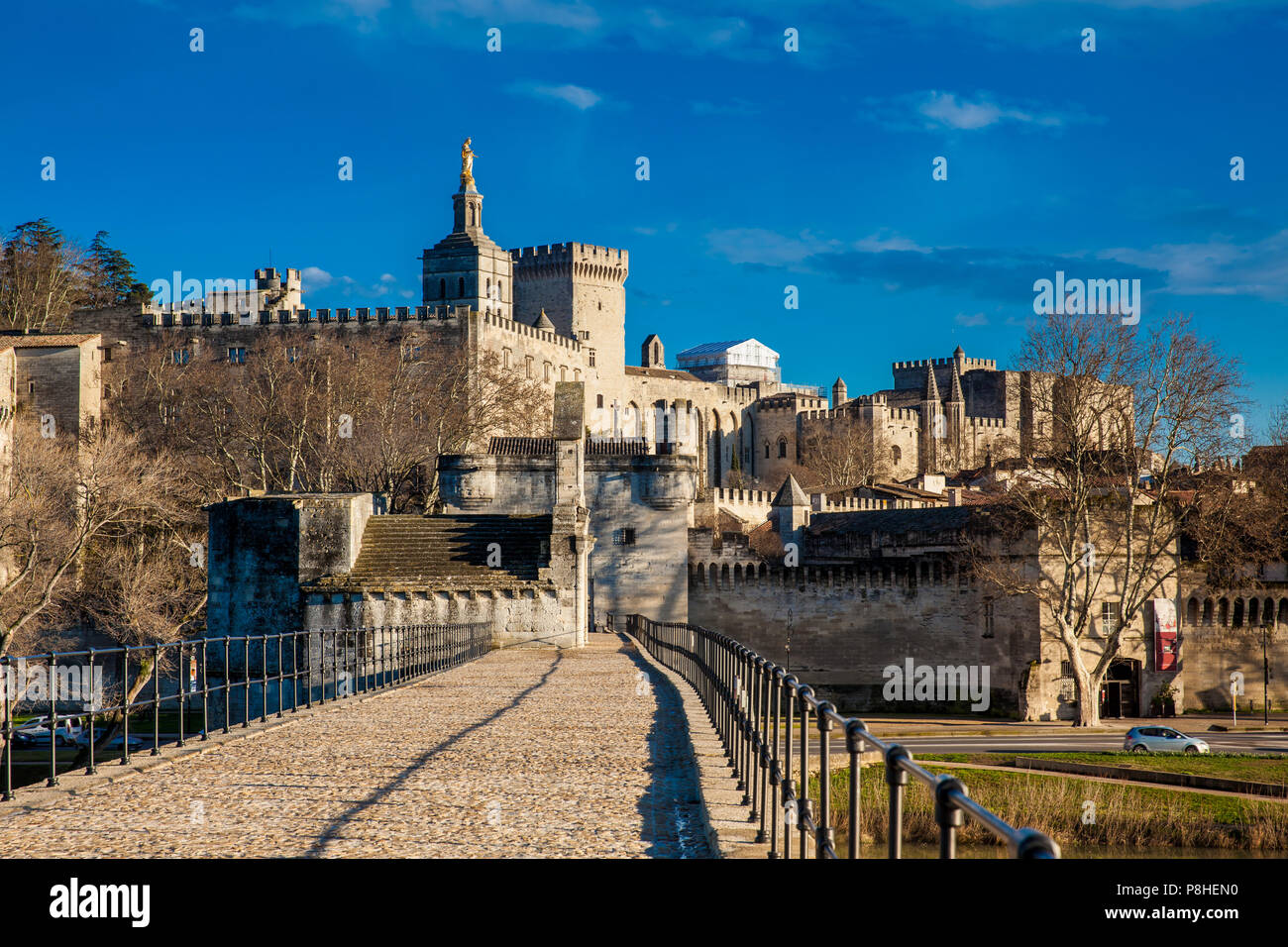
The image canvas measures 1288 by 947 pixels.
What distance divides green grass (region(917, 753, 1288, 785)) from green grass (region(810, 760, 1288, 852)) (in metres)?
3.09

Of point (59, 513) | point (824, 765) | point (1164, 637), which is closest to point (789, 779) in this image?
point (824, 765)

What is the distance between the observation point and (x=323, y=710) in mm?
16641

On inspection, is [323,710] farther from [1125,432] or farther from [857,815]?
[1125,432]

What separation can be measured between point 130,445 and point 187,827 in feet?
159

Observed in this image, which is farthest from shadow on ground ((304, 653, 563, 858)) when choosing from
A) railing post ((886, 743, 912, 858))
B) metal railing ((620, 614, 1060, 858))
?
railing post ((886, 743, 912, 858))

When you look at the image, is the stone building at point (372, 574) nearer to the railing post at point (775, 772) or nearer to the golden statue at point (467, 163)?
the railing post at point (775, 772)

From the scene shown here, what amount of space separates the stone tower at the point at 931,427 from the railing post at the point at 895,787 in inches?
4127

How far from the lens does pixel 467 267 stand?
108 metres

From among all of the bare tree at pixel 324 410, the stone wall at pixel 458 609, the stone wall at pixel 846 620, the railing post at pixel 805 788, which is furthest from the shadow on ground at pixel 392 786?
the bare tree at pixel 324 410

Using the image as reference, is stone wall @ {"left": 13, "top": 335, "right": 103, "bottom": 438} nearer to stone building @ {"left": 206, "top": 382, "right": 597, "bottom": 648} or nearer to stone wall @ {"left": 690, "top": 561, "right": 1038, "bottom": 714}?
stone wall @ {"left": 690, "top": 561, "right": 1038, "bottom": 714}

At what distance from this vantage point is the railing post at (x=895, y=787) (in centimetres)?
495

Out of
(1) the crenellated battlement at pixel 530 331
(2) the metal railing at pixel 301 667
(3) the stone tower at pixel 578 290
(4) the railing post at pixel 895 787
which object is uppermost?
(3) the stone tower at pixel 578 290

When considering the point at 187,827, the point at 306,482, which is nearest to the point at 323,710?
the point at 187,827
